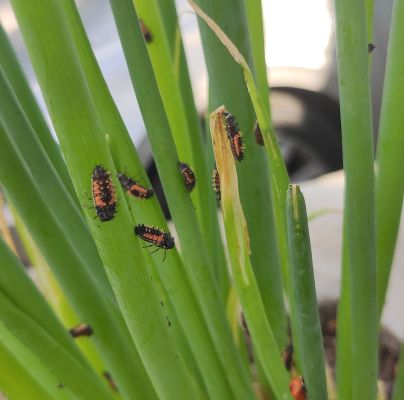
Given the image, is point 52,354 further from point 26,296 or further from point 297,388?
point 297,388

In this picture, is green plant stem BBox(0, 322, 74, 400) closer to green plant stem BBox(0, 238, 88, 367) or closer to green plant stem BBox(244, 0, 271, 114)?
green plant stem BBox(0, 238, 88, 367)

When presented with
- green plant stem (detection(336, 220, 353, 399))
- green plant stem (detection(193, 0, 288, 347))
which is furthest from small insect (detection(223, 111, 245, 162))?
green plant stem (detection(336, 220, 353, 399))

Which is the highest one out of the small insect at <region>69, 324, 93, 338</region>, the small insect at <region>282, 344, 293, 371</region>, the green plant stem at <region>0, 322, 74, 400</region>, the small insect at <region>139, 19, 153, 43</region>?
the small insect at <region>139, 19, 153, 43</region>

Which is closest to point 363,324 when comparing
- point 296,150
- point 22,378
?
point 22,378

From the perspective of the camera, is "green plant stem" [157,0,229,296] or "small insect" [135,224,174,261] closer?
"small insect" [135,224,174,261]

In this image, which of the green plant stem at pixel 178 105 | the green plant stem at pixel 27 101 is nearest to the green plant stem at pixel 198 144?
the green plant stem at pixel 178 105

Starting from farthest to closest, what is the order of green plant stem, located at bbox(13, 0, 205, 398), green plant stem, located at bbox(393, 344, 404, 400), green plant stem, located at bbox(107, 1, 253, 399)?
green plant stem, located at bbox(393, 344, 404, 400)
green plant stem, located at bbox(107, 1, 253, 399)
green plant stem, located at bbox(13, 0, 205, 398)

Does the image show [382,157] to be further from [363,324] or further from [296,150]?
[296,150]

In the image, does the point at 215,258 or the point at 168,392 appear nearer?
the point at 168,392
